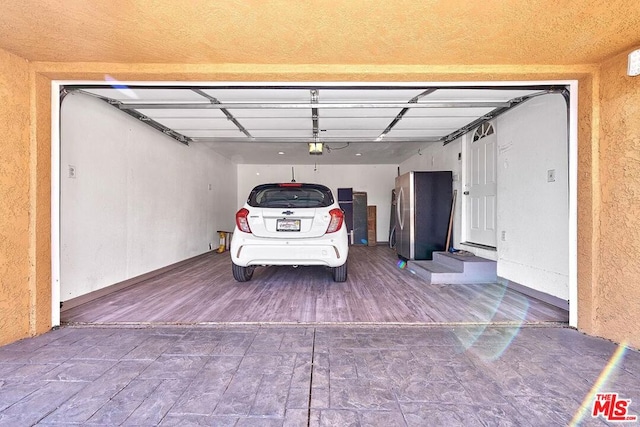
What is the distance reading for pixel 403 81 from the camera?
2.46 meters

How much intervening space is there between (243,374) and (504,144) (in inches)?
164

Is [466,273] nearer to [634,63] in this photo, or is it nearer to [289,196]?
[289,196]

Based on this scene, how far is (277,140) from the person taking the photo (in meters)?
5.20

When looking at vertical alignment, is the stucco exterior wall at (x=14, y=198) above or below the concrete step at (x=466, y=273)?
above

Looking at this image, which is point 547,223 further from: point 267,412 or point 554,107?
point 267,412

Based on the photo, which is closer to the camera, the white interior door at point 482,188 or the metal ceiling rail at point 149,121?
the metal ceiling rail at point 149,121

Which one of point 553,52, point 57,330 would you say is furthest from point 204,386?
point 553,52

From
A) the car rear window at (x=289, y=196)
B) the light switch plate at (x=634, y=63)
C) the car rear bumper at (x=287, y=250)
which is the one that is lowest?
the car rear bumper at (x=287, y=250)

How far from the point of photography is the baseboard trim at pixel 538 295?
9.90ft

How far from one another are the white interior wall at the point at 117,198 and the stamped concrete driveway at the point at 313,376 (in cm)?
116

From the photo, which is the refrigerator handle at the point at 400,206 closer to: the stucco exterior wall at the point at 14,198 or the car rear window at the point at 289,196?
the car rear window at the point at 289,196

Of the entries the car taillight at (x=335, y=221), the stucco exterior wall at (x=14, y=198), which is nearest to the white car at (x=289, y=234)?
the car taillight at (x=335, y=221)

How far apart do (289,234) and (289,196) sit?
52 centimetres

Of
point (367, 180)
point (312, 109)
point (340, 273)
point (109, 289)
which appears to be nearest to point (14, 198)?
point (109, 289)
